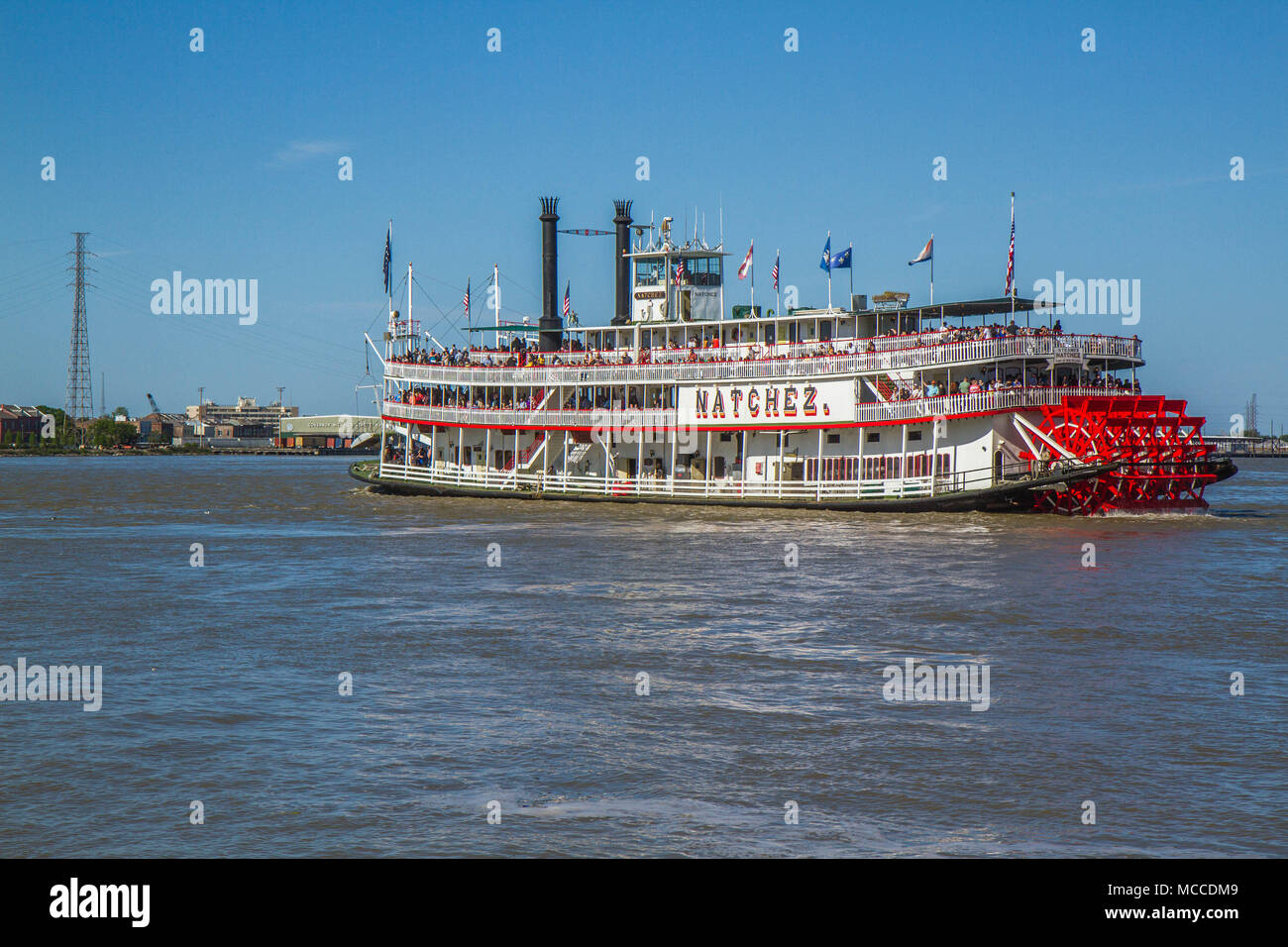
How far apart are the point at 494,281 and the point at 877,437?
2275 centimetres

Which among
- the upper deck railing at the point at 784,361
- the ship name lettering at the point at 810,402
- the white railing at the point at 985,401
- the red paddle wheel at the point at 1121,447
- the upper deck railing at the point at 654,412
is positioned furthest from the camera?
the ship name lettering at the point at 810,402

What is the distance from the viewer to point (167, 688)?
16.4 metres

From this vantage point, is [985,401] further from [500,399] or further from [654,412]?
[500,399]

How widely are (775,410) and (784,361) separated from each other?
76.2 inches

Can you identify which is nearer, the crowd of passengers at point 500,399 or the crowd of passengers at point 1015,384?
the crowd of passengers at point 1015,384

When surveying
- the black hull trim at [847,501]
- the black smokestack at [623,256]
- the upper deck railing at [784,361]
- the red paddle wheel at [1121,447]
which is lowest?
the black hull trim at [847,501]

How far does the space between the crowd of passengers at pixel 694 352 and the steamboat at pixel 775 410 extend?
0.08 meters

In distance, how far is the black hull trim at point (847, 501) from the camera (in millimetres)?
39750

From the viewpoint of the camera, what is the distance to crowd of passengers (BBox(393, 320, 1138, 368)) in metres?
42.0

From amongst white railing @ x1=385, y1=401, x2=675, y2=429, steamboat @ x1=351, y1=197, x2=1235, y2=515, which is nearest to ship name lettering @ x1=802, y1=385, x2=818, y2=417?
steamboat @ x1=351, y1=197, x2=1235, y2=515

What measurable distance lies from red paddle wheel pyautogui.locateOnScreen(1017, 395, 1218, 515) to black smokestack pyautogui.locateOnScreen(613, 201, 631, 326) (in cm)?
2298

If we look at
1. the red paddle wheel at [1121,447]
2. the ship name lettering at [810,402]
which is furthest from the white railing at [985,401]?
the ship name lettering at [810,402]

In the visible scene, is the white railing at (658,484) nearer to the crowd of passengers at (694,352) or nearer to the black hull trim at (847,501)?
the black hull trim at (847,501)

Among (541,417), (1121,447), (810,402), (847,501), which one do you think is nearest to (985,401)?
(1121,447)
